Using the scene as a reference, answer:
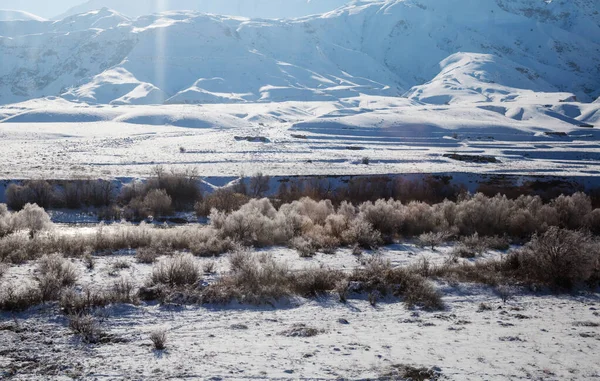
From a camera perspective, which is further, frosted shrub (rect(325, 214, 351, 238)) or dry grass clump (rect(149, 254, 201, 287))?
frosted shrub (rect(325, 214, 351, 238))

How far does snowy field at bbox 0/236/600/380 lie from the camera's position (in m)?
5.74

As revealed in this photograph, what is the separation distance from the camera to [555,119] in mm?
91000

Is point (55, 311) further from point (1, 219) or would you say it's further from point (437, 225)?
point (437, 225)

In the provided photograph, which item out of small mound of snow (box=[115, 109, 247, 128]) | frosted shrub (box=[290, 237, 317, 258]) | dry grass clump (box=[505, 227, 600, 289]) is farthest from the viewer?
small mound of snow (box=[115, 109, 247, 128])

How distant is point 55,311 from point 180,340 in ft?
7.46

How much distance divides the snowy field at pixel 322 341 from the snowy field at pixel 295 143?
22295 mm

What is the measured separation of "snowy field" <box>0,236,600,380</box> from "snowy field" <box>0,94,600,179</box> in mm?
22295

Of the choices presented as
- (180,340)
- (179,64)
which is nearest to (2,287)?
(180,340)

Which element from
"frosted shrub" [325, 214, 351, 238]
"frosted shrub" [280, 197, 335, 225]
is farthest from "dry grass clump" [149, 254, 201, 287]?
"frosted shrub" [280, 197, 335, 225]

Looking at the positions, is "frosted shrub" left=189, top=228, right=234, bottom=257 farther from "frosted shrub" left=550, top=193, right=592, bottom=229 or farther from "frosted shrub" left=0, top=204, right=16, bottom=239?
"frosted shrub" left=550, top=193, right=592, bottom=229

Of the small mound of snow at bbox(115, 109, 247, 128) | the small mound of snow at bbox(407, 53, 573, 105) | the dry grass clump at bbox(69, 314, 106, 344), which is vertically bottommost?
the dry grass clump at bbox(69, 314, 106, 344)

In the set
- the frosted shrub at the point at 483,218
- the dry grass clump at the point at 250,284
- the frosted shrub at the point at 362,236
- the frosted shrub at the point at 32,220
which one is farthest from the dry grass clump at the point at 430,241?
the frosted shrub at the point at 32,220

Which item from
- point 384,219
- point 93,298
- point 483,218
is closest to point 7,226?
point 93,298

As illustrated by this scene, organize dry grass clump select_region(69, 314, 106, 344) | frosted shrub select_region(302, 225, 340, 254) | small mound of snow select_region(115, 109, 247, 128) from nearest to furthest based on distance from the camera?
dry grass clump select_region(69, 314, 106, 344)
frosted shrub select_region(302, 225, 340, 254)
small mound of snow select_region(115, 109, 247, 128)
